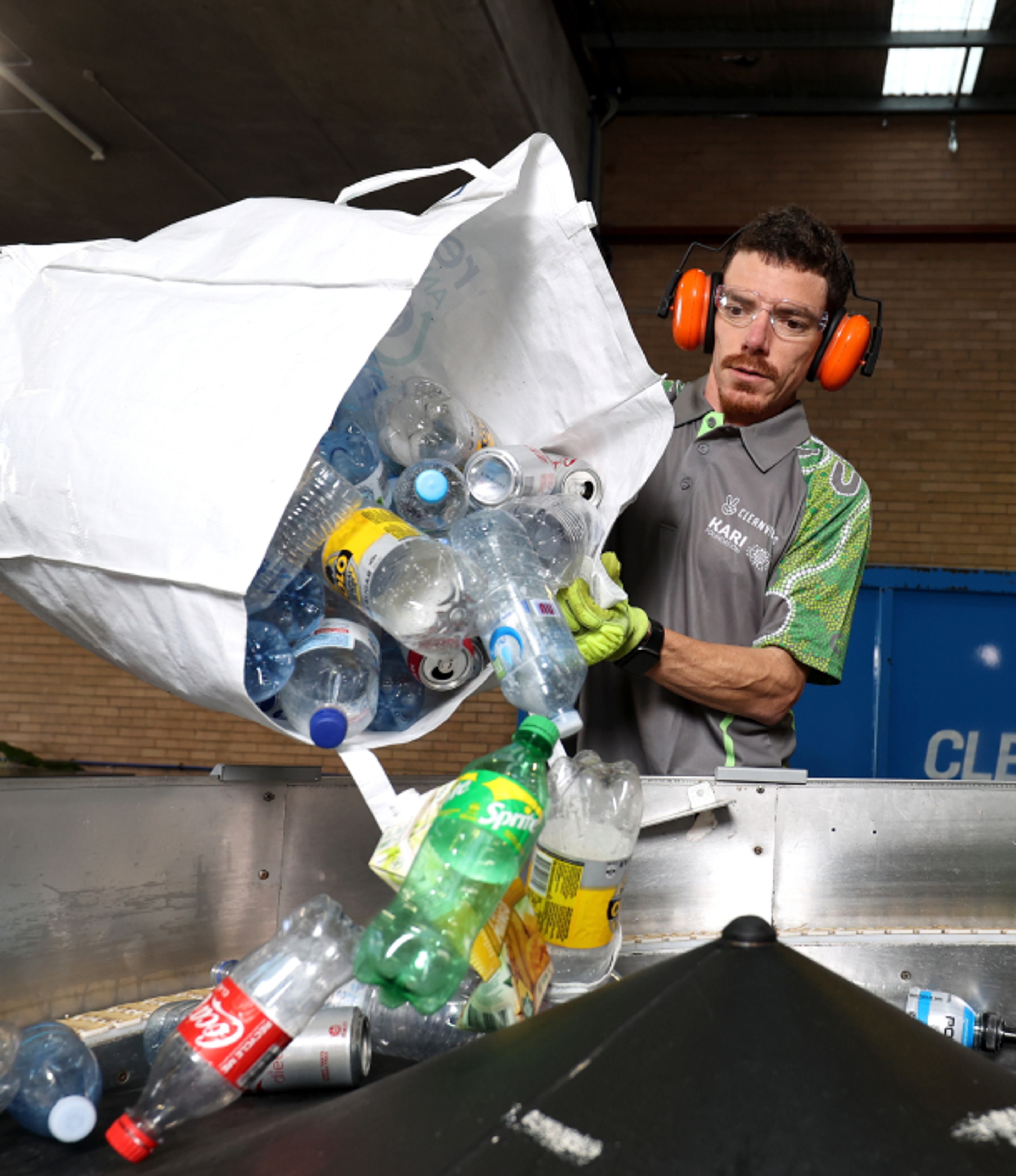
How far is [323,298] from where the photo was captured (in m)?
1.06

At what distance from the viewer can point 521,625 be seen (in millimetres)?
1126

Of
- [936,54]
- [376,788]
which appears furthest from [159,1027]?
[936,54]

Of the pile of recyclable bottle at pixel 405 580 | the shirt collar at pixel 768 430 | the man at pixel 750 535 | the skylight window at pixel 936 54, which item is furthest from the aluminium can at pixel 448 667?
the skylight window at pixel 936 54

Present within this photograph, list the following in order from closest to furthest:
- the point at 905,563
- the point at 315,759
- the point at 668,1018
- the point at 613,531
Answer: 1. the point at 668,1018
2. the point at 613,531
3. the point at 905,563
4. the point at 315,759

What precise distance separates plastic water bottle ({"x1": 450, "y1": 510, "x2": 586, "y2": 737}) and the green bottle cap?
107mm

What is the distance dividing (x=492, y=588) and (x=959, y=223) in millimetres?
6497

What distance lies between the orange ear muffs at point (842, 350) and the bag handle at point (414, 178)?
0.90m

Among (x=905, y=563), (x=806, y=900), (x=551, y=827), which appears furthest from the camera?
(x=905, y=563)

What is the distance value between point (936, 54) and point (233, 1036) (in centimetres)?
688

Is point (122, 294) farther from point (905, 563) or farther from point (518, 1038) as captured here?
point (905, 563)

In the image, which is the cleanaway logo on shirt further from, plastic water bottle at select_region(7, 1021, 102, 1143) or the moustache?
plastic water bottle at select_region(7, 1021, 102, 1143)

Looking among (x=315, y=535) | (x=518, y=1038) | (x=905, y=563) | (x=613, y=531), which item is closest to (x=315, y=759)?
(x=905, y=563)

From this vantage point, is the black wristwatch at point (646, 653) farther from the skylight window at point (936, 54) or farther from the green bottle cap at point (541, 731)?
the skylight window at point (936, 54)

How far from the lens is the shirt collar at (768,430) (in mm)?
1930
